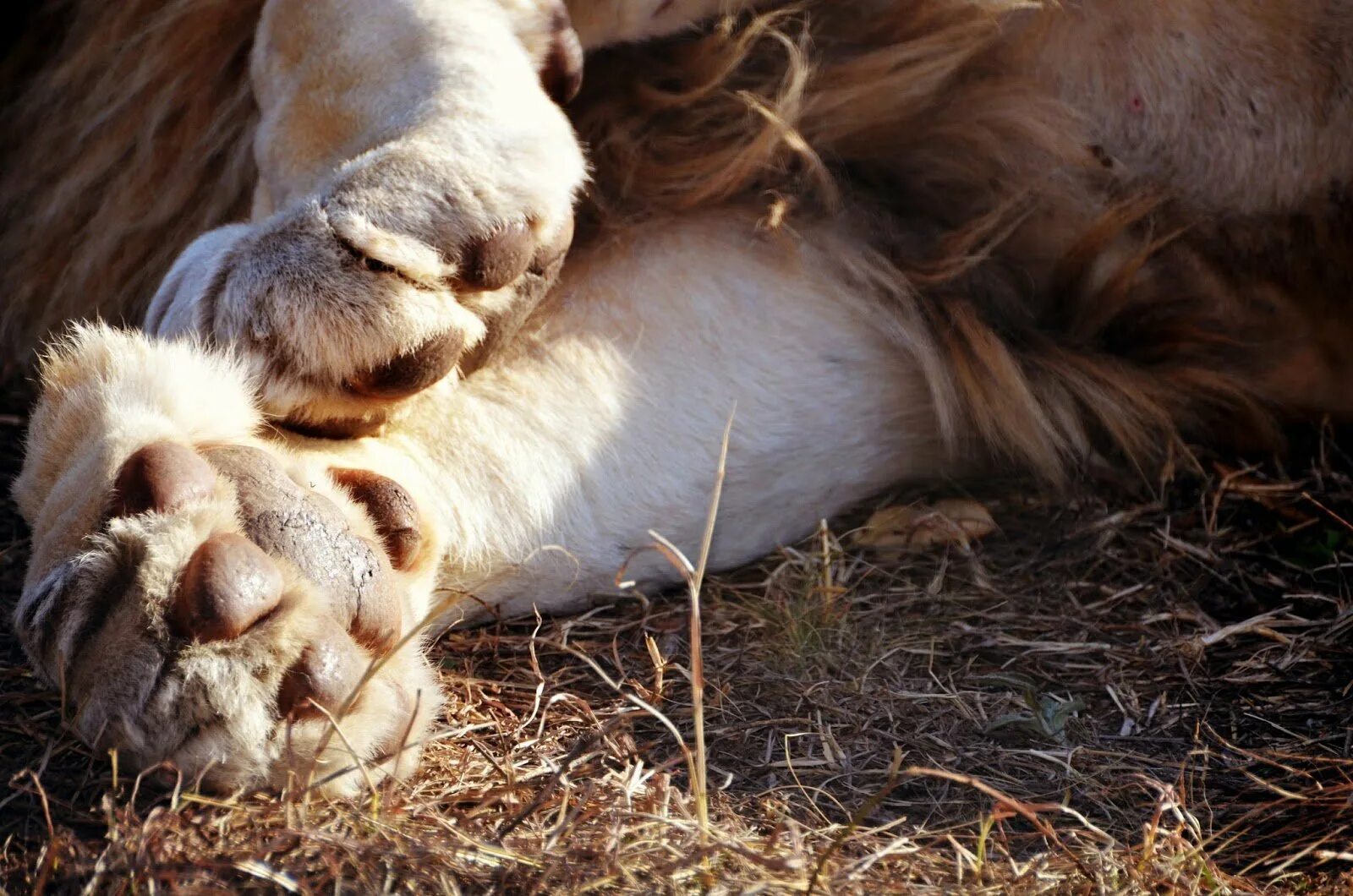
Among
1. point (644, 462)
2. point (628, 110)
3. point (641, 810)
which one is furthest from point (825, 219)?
point (641, 810)

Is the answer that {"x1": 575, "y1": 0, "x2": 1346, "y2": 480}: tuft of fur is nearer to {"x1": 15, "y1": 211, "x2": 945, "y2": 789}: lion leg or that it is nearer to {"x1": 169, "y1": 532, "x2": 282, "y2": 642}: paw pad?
{"x1": 15, "y1": 211, "x2": 945, "y2": 789}: lion leg

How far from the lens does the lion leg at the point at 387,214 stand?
1.08m

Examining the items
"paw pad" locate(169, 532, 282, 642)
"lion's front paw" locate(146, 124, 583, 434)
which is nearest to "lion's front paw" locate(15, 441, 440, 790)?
"paw pad" locate(169, 532, 282, 642)

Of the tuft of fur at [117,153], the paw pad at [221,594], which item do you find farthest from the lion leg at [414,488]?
the tuft of fur at [117,153]

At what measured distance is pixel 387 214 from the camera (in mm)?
1089

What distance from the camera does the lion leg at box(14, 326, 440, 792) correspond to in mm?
898

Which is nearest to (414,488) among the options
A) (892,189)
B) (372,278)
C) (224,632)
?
(372,278)

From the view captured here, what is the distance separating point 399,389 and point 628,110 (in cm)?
61

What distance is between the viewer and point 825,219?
1566 mm

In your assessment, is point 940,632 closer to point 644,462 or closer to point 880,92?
point 644,462

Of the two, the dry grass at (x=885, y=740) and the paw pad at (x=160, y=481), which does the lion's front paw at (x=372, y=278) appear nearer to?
the paw pad at (x=160, y=481)

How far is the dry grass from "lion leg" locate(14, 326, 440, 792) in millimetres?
49

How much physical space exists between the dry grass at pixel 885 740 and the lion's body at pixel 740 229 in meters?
0.10

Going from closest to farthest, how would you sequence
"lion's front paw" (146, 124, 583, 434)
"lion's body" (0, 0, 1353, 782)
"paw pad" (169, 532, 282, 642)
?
"paw pad" (169, 532, 282, 642) → "lion's front paw" (146, 124, 583, 434) → "lion's body" (0, 0, 1353, 782)
